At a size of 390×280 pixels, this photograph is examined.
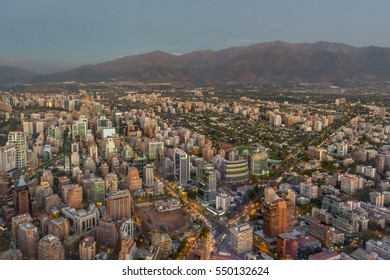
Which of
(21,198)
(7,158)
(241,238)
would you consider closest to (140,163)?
(7,158)

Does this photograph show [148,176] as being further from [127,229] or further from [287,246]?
[287,246]

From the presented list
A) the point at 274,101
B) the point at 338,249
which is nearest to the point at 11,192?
the point at 338,249

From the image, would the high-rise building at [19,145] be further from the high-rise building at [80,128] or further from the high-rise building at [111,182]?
the high-rise building at [80,128]

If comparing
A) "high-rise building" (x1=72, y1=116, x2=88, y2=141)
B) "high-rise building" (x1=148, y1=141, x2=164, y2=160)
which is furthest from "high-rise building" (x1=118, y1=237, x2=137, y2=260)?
"high-rise building" (x1=72, y1=116, x2=88, y2=141)

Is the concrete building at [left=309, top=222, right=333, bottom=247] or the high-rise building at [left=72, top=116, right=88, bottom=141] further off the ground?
the high-rise building at [left=72, top=116, right=88, bottom=141]

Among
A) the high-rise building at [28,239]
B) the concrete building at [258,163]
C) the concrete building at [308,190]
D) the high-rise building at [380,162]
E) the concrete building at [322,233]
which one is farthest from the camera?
the concrete building at [258,163]

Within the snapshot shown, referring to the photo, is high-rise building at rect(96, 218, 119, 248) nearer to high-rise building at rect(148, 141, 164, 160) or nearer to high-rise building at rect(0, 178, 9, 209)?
high-rise building at rect(0, 178, 9, 209)

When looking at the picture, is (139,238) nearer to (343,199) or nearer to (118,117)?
(343,199)

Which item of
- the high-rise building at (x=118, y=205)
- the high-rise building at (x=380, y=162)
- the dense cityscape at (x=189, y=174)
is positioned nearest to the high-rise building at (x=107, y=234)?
the dense cityscape at (x=189, y=174)

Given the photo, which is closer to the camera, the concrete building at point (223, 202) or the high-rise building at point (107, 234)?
the high-rise building at point (107, 234)
